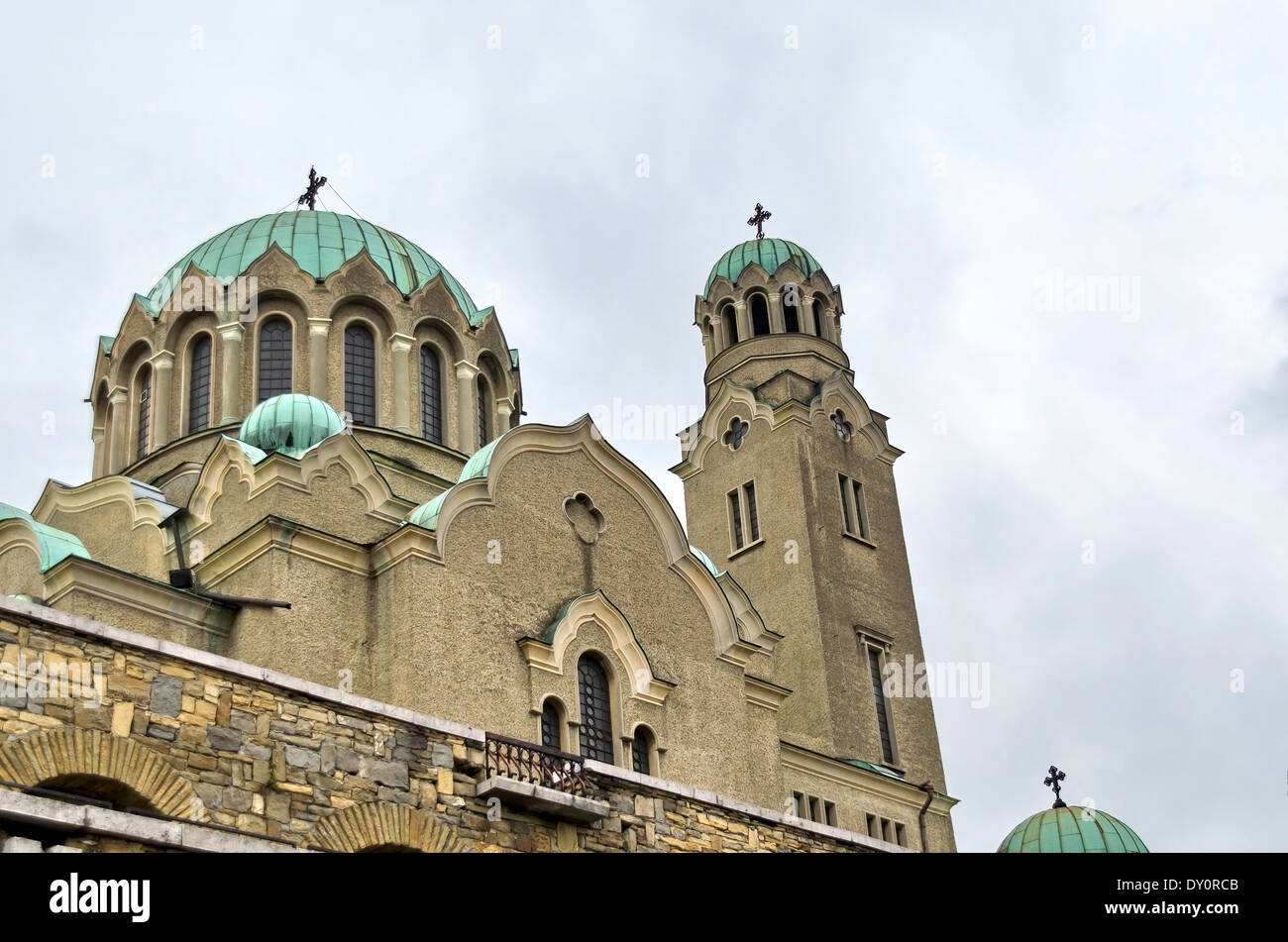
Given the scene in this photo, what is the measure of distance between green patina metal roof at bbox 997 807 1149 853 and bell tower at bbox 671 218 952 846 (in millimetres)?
3741

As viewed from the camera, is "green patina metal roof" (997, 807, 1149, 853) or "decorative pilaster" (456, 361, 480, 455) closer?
"decorative pilaster" (456, 361, 480, 455)

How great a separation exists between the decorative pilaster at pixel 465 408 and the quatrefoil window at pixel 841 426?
308 inches

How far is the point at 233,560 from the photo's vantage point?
1747 cm

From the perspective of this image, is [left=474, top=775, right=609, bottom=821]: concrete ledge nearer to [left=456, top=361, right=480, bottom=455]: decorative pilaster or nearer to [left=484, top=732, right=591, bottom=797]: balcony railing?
[left=484, top=732, right=591, bottom=797]: balcony railing

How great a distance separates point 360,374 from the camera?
23.1 metres

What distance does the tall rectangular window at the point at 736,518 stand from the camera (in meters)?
28.1

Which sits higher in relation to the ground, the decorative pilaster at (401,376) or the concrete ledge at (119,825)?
the decorative pilaster at (401,376)

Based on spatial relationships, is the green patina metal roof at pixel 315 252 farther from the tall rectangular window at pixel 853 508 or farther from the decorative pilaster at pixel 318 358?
the tall rectangular window at pixel 853 508

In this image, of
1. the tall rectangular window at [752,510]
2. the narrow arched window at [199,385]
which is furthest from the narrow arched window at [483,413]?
the tall rectangular window at [752,510]

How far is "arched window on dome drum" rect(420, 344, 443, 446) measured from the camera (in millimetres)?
23375

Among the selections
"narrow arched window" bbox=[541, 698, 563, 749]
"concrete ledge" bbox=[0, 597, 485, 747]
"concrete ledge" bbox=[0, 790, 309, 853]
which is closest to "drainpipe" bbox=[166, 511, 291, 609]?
"narrow arched window" bbox=[541, 698, 563, 749]

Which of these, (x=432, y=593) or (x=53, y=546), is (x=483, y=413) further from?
(x=53, y=546)
